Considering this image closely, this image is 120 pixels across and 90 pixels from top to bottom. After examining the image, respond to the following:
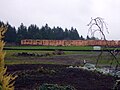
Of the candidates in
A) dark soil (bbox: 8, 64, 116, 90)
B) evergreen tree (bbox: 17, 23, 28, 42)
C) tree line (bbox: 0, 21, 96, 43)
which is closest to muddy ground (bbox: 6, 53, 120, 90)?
dark soil (bbox: 8, 64, 116, 90)

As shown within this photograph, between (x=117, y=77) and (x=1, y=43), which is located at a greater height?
(x=1, y=43)

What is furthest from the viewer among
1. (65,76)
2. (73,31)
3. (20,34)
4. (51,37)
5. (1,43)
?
(73,31)

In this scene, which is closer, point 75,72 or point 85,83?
point 85,83

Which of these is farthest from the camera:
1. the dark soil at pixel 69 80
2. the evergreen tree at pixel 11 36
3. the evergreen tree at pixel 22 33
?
the evergreen tree at pixel 22 33

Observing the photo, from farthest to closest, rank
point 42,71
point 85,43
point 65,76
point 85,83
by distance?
point 85,43
point 42,71
point 65,76
point 85,83

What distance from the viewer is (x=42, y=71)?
835 inches

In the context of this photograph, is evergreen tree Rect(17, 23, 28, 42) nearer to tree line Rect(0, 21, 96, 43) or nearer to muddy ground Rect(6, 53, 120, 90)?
tree line Rect(0, 21, 96, 43)

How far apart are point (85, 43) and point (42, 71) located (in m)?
69.7

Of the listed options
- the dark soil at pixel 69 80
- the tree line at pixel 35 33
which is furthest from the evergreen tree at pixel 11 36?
the dark soil at pixel 69 80

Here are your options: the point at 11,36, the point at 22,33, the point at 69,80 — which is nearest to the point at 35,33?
the point at 22,33

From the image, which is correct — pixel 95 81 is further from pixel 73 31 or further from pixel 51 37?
pixel 73 31

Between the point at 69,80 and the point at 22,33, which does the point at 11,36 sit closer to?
the point at 22,33

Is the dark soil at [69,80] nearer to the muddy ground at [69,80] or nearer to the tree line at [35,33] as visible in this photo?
the muddy ground at [69,80]

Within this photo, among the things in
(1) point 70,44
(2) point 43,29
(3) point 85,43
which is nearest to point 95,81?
(3) point 85,43
